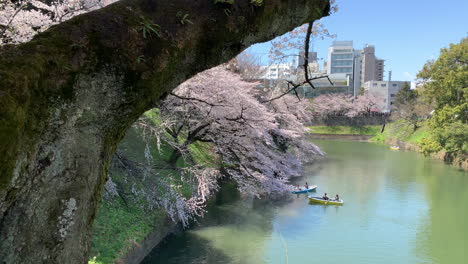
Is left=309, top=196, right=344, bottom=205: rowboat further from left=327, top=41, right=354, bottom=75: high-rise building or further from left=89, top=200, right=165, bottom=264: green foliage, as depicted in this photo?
left=327, top=41, right=354, bottom=75: high-rise building

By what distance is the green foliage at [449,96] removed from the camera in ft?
61.9

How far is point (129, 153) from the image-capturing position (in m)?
9.59

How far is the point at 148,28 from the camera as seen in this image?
1.34 meters

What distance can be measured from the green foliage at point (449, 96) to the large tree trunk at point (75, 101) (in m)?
20.7

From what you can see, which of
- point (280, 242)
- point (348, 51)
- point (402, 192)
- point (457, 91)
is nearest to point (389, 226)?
point (280, 242)

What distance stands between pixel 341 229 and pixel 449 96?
1520 centimetres

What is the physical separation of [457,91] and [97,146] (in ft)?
76.0

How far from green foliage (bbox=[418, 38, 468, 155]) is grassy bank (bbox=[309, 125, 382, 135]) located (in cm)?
1732

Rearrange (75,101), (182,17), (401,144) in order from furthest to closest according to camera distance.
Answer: (401,144) < (182,17) < (75,101)

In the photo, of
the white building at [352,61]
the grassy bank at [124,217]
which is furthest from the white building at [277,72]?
the white building at [352,61]

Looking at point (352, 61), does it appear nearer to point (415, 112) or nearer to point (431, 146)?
point (415, 112)

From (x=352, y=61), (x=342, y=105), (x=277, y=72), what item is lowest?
(x=342, y=105)

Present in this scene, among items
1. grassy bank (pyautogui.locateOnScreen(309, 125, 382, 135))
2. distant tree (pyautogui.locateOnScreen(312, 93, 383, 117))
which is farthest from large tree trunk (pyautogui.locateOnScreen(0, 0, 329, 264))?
grassy bank (pyautogui.locateOnScreen(309, 125, 382, 135))

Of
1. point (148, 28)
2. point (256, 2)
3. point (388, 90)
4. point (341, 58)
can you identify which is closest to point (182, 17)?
point (148, 28)
